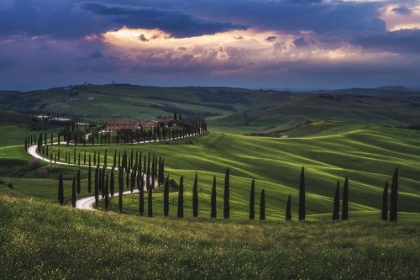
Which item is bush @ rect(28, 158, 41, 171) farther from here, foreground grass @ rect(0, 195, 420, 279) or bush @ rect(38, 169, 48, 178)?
foreground grass @ rect(0, 195, 420, 279)

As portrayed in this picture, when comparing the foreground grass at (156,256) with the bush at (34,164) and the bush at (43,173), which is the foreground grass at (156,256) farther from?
the bush at (34,164)

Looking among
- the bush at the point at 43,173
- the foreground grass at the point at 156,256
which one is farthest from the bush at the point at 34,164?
the foreground grass at the point at 156,256

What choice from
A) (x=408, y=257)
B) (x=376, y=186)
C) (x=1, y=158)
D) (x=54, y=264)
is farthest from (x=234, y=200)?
(x=1, y=158)

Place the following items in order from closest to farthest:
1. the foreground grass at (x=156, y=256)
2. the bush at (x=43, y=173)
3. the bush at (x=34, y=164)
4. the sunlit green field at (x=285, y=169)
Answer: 1. the foreground grass at (x=156, y=256)
2. the sunlit green field at (x=285, y=169)
3. the bush at (x=43, y=173)
4. the bush at (x=34, y=164)

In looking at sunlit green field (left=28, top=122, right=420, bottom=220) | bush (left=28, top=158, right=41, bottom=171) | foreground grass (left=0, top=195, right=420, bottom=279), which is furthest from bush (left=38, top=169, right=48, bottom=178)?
foreground grass (left=0, top=195, right=420, bottom=279)

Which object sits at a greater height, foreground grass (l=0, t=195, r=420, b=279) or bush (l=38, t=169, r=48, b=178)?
foreground grass (l=0, t=195, r=420, b=279)

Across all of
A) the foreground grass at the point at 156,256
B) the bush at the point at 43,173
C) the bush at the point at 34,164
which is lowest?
the bush at the point at 43,173

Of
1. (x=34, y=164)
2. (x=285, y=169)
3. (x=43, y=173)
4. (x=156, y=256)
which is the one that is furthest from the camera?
(x=285, y=169)

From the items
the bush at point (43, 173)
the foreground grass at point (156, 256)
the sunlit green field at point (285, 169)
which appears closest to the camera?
the foreground grass at point (156, 256)

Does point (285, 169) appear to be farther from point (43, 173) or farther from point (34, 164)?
point (34, 164)

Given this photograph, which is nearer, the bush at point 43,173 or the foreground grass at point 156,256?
the foreground grass at point 156,256

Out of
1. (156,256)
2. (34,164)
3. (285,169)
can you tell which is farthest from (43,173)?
(156,256)

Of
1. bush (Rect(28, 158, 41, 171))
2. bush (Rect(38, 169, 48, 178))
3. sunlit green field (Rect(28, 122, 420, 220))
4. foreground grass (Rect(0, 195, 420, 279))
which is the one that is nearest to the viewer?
foreground grass (Rect(0, 195, 420, 279))

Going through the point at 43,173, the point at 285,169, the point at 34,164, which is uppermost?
the point at 34,164
